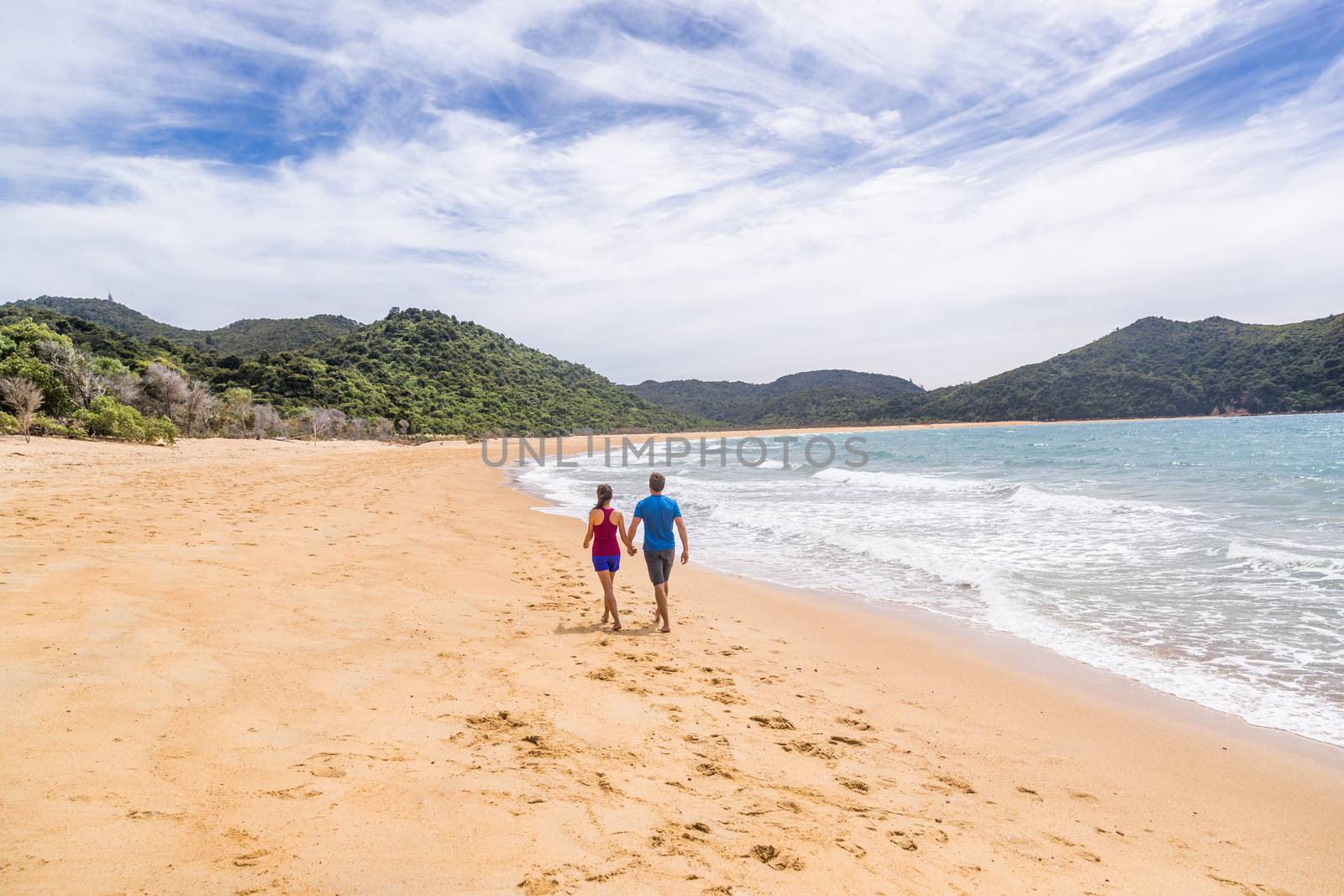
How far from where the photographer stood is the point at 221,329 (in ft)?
317

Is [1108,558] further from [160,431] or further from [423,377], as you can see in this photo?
[423,377]

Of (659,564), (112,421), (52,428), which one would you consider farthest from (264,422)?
(659,564)

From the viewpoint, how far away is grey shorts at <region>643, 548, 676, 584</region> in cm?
699

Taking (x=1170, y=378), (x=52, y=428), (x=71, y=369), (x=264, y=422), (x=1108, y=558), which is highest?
(x=1170, y=378)

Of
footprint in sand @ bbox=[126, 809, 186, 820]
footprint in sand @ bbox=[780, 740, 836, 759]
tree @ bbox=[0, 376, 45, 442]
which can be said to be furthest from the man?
tree @ bbox=[0, 376, 45, 442]

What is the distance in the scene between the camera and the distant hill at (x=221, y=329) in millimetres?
80375

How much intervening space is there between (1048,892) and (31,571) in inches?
320

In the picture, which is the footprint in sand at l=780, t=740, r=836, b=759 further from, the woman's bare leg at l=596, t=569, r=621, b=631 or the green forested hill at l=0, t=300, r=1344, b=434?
the green forested hill at l=0, t=300, r=1344, b=434

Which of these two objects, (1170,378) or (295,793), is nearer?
(295,793)

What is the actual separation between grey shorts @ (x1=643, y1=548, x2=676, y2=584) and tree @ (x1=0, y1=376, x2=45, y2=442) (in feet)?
80.9

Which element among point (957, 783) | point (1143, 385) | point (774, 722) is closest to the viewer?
point (957, 783)

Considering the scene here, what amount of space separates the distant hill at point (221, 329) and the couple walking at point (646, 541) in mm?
85067

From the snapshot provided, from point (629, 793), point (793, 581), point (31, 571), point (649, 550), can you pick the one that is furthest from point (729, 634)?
point (31, 571)

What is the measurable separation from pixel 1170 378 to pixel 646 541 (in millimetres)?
115036
